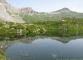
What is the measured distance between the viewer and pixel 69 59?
68.4m

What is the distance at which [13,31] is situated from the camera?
198 m

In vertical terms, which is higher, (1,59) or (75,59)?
(1,59)

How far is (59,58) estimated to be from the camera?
6944 cm

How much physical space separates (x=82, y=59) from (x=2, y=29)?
5668 inches

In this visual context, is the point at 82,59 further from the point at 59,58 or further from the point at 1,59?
the point at 1,59

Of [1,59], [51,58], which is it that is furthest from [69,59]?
[1,59]

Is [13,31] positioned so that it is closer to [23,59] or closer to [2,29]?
[2,29]

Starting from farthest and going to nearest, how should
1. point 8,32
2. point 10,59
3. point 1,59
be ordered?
point 8,32 < point 10,59 < point 1,59

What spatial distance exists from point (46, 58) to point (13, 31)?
135 metres

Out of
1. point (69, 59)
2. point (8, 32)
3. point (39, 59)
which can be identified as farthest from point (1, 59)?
point (8, 32)

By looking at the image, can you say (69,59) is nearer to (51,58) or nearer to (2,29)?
(51,58)

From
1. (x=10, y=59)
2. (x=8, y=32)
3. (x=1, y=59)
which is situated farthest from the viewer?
(x=8, y=32)

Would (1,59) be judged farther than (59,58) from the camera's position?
No

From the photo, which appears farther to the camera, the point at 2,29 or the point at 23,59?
the point at 2,29
